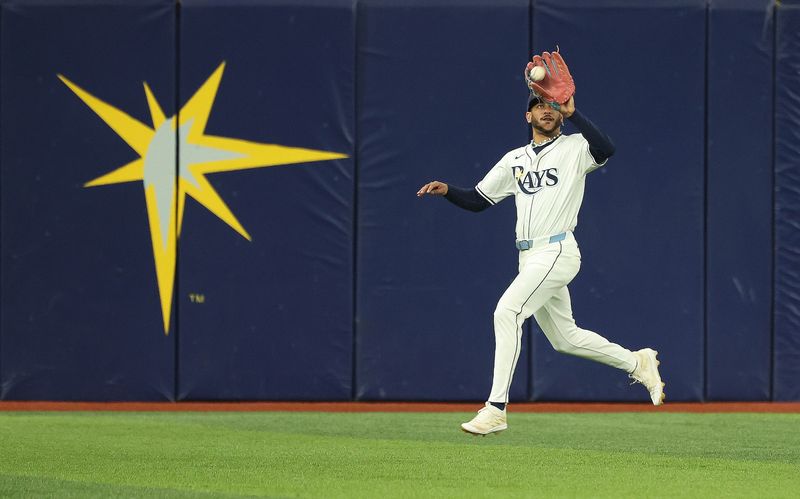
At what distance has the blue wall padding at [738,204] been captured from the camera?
11250 mm

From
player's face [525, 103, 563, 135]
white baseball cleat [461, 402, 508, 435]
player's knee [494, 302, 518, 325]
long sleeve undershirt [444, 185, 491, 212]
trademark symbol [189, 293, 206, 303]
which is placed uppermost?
player's face [525, 103, 563, 135]

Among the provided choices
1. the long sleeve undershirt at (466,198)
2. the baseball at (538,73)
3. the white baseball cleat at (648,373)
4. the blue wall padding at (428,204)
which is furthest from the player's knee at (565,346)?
the blue wall padding at (428,204)

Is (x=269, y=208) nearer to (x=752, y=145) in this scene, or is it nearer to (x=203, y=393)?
(x=203, y=393)

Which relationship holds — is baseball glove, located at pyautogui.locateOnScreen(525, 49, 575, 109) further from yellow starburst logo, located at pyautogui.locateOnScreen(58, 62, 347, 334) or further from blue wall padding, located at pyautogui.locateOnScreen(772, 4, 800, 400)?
blue wall padding, located at pyautogui.locateOnScreen(772, 4, 800, 400)

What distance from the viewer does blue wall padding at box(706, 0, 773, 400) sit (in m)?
11.2

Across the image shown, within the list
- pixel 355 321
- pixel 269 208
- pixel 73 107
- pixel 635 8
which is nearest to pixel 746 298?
pixel 635 8

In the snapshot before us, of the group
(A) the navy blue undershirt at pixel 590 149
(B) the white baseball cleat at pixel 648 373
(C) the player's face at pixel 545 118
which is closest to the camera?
(A) the navy blue undershirt at pixel 590 149

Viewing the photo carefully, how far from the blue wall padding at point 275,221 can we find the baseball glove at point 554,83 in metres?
3.91

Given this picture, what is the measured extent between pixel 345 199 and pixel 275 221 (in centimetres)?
64

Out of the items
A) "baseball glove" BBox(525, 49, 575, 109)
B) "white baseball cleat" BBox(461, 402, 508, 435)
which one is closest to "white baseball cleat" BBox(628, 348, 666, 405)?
"white baseball cleat" BBox(461, 402, 508, 435)

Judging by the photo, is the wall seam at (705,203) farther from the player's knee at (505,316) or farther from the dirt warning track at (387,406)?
the player's knee at (505,316)

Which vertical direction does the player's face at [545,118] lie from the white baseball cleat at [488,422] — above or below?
above

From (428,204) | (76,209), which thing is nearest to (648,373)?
(428,204)

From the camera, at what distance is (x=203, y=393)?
11125mm
